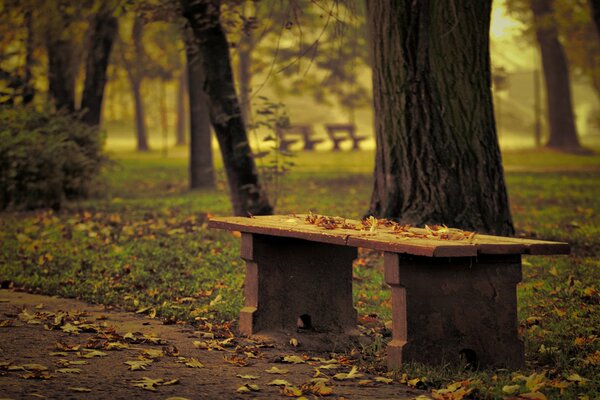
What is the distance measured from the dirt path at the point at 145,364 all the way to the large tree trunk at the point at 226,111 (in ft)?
18.3

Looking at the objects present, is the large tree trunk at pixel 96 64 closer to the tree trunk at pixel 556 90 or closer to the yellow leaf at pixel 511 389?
the yellow leaf at pixel 511 389

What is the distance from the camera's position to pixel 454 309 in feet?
20.9

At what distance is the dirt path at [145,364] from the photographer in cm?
569

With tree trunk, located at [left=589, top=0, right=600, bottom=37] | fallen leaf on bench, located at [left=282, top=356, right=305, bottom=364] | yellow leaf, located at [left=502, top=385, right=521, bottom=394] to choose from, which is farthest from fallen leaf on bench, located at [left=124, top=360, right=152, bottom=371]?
tree trunk, located at [left=589, top=0, right=600, bottom=37]

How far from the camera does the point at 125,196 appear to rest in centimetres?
1947

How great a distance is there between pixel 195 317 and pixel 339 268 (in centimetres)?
128

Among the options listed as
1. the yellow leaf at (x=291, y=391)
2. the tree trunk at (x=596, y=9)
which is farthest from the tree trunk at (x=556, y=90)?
the yellow leaf at (x=291, y=391)

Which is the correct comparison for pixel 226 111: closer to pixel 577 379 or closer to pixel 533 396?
pixel 577 379

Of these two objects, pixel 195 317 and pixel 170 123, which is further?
pixel 170 123

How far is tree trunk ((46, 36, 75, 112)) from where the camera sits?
19.4m

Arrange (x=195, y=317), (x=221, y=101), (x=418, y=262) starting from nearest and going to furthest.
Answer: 1. (x=418, y=262)
2. (x=195, y=317)
3. (x=221, y=101)

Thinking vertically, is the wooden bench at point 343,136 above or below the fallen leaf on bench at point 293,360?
above

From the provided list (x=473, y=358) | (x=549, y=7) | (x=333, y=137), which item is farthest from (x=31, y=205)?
(x=333, y=137)

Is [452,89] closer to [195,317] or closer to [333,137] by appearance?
[195,317]
